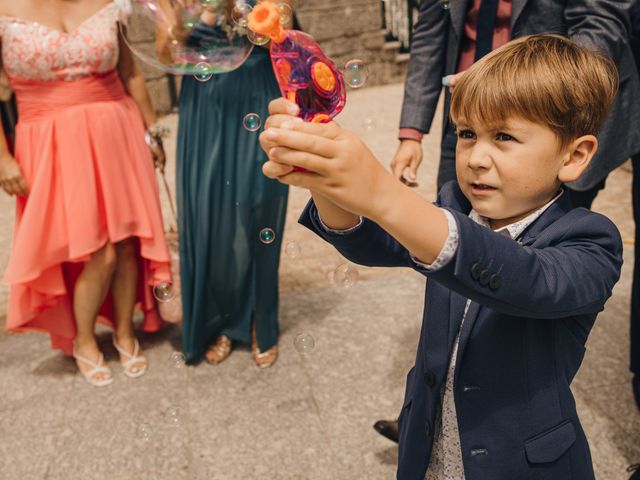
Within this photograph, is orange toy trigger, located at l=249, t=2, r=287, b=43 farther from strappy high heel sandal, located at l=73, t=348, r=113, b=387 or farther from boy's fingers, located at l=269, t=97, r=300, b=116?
strappy high heel sandal, located at l=73, t=348, r=113, b=387

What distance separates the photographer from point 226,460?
2.49 meters

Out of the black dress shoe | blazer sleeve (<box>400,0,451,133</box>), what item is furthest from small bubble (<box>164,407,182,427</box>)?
blazer sleeve (<box>400,0,451,133</box>)

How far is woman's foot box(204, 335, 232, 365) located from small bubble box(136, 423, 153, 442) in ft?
1.77

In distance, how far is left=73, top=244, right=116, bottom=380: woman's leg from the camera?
9.86 feet

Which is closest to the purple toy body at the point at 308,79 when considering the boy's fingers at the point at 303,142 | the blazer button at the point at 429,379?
the boy's fingers at the point at 303,142

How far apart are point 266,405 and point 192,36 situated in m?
1.65

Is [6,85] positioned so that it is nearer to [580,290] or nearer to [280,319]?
[280,319]

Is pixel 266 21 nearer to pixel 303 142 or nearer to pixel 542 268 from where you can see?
pixel 303 142

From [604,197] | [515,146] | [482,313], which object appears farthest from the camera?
[604,197]

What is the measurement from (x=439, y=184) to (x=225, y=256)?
115 cm

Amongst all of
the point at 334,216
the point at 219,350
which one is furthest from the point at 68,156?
the point at 334,216

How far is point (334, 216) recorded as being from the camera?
3.64 ft

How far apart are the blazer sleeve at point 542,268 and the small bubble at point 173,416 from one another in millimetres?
1797

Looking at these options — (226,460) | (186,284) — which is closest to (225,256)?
(186,284)
